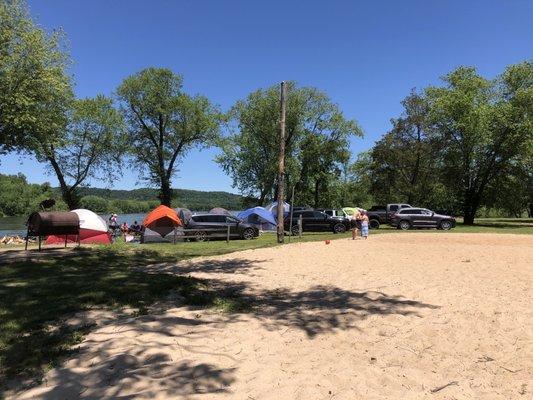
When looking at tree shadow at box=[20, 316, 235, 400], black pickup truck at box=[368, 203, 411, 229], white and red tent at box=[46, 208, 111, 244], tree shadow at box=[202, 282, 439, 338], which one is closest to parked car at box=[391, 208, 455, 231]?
black pickup truck at box=[368, 203, 411, 229]

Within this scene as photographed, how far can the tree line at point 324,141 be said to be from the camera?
39344mm

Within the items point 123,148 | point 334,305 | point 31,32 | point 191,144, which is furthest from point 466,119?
point 334,305

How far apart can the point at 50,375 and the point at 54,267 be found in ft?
27.1

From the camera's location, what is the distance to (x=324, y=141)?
5044 centimetres

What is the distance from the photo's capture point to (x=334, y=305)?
826 cm

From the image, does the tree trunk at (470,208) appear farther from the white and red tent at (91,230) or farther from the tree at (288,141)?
the white and red tent at (91,230)

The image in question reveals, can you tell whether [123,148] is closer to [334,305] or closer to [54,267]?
[54,267]

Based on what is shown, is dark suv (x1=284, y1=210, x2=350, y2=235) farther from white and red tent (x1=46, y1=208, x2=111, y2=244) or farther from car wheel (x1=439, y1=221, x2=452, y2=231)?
white and red tent (x1=46, y1=208, x2=111, y2=244)

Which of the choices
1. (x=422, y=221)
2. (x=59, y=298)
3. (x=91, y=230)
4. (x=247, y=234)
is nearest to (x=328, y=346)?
(x=59, y=298)

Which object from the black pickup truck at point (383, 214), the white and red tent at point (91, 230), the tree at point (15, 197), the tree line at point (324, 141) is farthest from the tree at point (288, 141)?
the tree at point (15, 197)

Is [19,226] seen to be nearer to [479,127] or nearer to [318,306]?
[479,127]

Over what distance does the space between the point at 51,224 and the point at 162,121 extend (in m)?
29.4

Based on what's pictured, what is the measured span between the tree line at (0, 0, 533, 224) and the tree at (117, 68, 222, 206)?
10 cm

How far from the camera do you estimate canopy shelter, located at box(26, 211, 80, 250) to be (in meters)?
15.9
